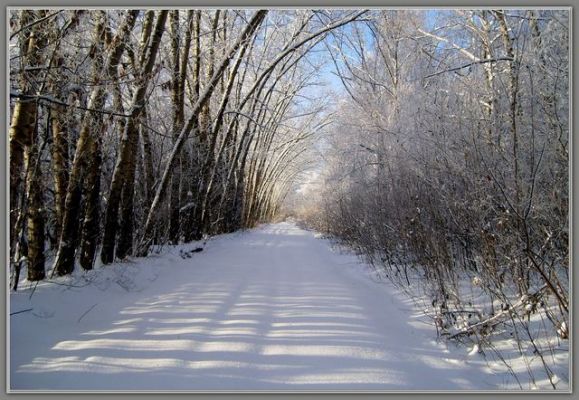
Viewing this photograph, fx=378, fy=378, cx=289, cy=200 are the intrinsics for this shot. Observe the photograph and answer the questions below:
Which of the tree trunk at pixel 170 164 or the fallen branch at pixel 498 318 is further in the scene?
the tree trunk at pixel 170 164

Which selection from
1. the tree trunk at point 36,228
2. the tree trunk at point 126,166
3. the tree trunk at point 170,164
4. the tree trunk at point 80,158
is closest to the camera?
the tree trunk at point 36,228

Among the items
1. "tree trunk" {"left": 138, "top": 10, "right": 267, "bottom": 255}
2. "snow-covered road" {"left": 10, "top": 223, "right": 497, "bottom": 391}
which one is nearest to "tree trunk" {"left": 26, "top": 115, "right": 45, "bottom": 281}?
"snow-covered road" {"left": 10, "top": 223, "right": 497, "bottom": 391}

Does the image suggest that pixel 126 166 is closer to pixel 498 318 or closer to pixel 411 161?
pixel 411 161

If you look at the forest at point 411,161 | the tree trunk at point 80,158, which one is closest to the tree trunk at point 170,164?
the forest at point 411,161

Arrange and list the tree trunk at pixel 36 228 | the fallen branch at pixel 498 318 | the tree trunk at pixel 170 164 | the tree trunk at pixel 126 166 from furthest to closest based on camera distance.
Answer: the tree trunk at pixel 170 164, the tree trunk at pixel 126 166, the tree trunk at pixel 36 228, the fallen branch at pixel 498 318

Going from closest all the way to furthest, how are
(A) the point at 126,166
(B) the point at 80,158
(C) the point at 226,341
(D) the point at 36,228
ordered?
(C) the point at 226,341
(D) the point at 36,228
(B) the point at 80,158
(A) the point at 126,166

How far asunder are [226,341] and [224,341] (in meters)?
0.02

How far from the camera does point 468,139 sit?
3842 millimetres

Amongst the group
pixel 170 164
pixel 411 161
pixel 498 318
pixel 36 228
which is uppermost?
pixel 170 164

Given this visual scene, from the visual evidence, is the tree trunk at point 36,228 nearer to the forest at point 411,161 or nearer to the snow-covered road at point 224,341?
the forest at point 411,161

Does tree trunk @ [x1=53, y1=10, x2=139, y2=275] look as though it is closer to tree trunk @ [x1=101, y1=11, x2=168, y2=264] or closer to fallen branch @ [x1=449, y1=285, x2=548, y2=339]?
tree trunk @ [x1=101, y1=11, x2=168, y2=264]

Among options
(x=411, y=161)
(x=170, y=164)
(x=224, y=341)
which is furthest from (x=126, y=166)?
(x=411, y=161)

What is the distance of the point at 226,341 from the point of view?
10.1 ft

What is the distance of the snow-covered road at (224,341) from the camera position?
2475mm
